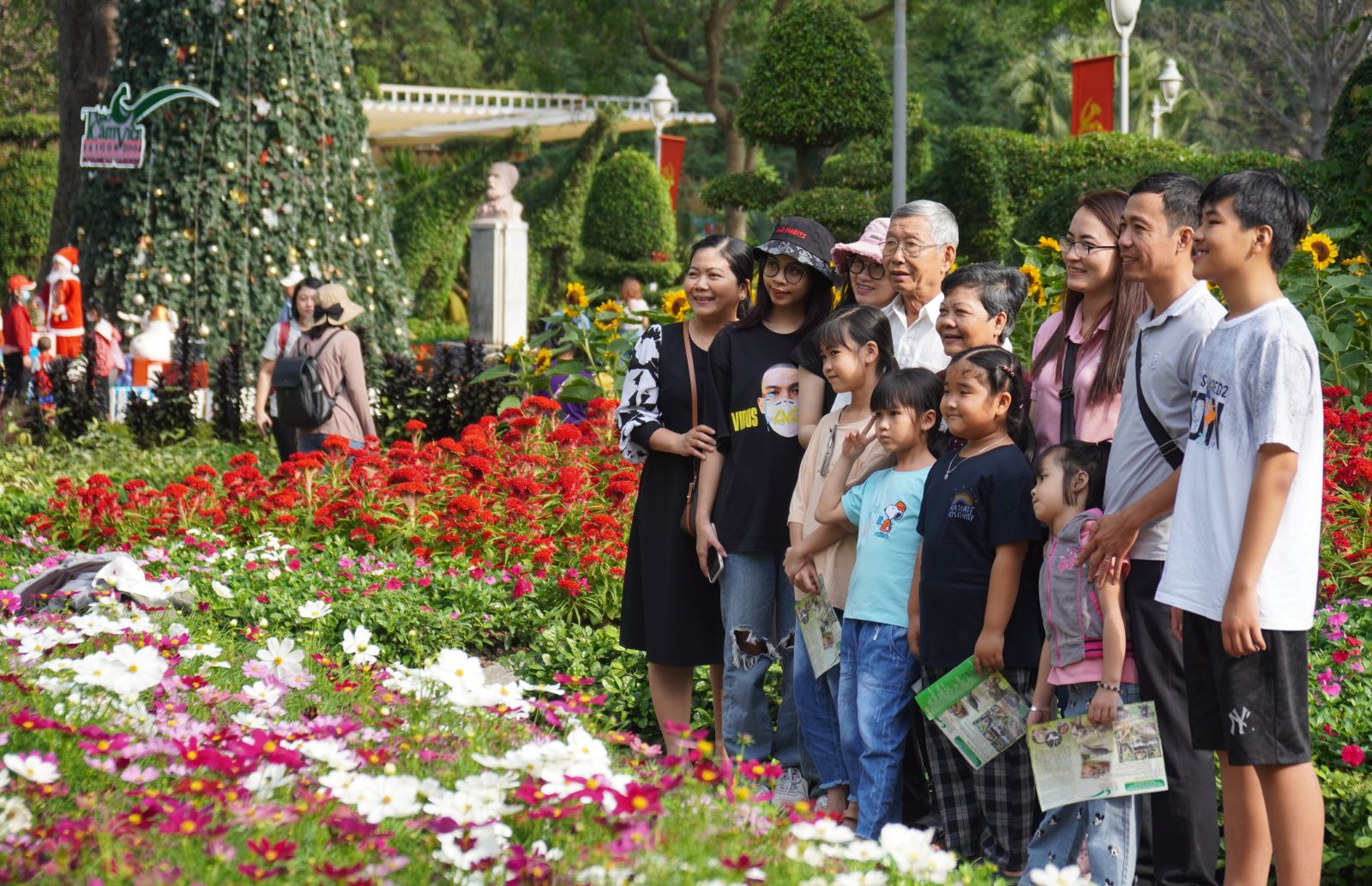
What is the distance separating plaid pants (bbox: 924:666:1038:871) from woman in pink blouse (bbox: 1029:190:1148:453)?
62 cm

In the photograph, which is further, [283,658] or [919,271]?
[919,271]

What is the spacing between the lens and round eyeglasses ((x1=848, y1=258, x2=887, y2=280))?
4.21 meters

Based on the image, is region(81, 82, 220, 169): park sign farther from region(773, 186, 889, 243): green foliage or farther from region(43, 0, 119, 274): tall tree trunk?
region(773, 186, 889, 243): green foliage

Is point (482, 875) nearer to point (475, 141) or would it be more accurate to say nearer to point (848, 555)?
point (848, 555)

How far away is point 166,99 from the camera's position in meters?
11.1

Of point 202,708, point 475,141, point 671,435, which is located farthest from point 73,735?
point 475,141

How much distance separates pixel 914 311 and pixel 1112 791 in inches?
56.7

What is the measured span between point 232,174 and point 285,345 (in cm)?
410

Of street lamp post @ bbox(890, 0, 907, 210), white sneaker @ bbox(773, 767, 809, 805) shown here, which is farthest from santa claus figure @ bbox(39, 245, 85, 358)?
white sneaker @ bbox(773, 767, 809, 805)

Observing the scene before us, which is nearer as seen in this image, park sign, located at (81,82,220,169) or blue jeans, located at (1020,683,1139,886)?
blue jeans, located at (1020,683,1139,886)

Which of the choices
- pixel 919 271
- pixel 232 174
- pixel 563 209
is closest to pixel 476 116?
pixel 563 209

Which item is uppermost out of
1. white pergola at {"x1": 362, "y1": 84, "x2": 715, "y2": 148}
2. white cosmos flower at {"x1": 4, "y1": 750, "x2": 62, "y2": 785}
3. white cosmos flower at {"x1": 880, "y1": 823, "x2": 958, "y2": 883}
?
white pergola at {"x1": 362, "y1": 84, "x2": 715, "y2": 148}

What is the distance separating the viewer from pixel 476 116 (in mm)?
30672

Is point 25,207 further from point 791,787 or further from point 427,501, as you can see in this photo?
point 791,787
